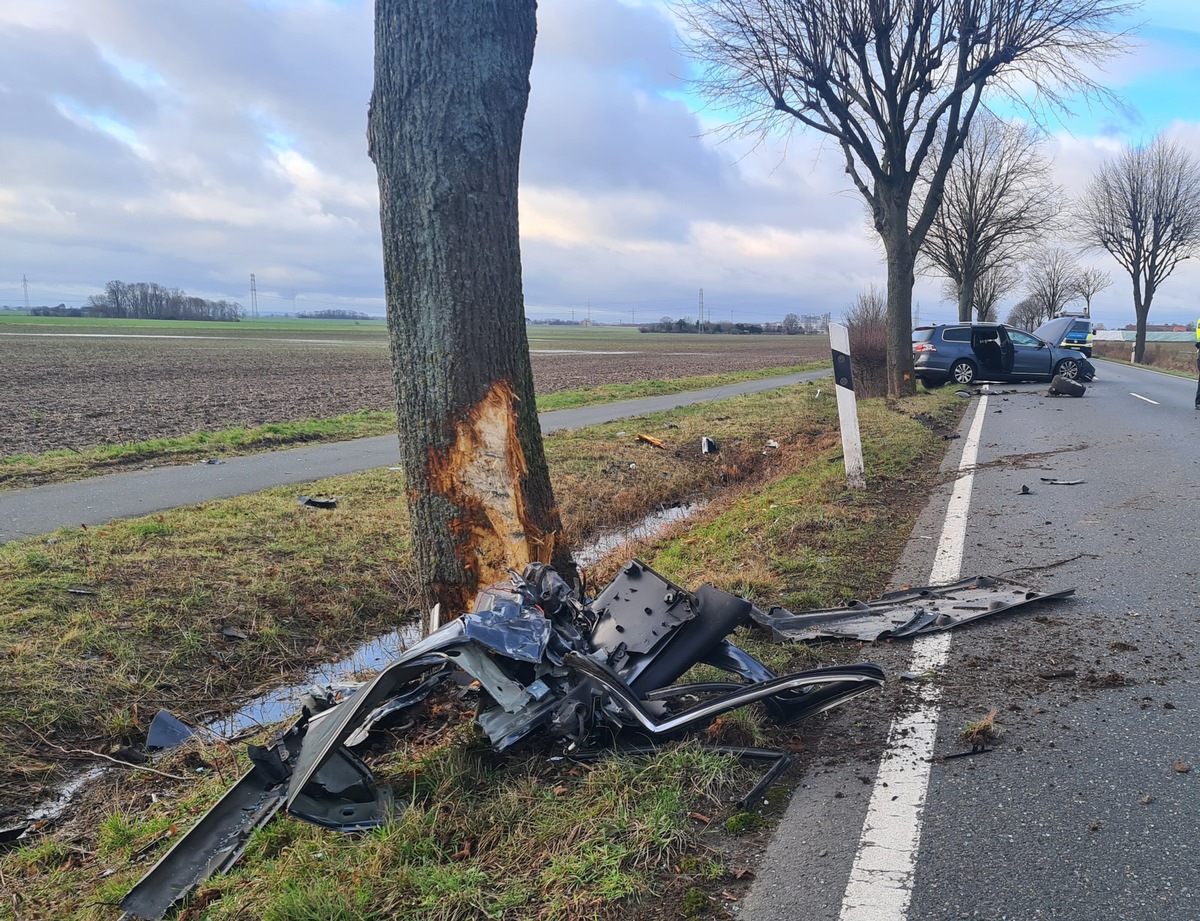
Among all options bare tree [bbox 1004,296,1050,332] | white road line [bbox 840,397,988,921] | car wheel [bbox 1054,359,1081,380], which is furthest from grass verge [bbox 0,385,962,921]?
bare tree [bbox 1004,296,1050,332]

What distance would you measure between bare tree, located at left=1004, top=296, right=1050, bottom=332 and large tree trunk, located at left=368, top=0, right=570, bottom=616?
84538mm

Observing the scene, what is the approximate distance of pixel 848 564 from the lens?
5254 mm

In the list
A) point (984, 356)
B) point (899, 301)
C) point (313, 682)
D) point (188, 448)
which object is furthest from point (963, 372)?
point (313, 682)

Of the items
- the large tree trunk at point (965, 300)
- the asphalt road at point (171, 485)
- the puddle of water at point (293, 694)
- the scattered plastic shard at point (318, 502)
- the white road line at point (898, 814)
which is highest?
the large tree trunk at point (965, 300)

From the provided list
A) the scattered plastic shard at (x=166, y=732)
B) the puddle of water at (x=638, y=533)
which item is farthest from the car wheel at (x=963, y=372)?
the scattered plastic shard at (x=166, y=732)

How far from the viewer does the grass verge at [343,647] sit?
236 centimetres

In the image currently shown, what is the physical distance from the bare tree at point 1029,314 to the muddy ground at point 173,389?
182 feet

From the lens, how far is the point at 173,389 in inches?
885

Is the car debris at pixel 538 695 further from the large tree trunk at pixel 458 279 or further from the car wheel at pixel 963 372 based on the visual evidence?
the car wheel at pixel 963 372

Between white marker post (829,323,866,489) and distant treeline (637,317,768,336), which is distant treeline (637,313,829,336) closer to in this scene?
distant treeline (637,317,768,336)

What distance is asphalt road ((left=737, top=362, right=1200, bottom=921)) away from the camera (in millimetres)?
2090

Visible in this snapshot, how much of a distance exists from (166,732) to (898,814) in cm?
390

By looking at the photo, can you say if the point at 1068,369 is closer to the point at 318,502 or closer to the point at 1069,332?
the point at 318,502

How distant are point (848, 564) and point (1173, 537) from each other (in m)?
2.35
